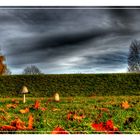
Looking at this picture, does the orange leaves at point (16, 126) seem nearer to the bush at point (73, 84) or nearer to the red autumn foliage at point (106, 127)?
the red autumn foliage at point (106, 127)

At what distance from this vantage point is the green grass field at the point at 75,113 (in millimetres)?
3741

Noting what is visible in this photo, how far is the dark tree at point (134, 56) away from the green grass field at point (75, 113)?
0.52 metres

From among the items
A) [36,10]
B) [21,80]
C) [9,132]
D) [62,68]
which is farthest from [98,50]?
[9,132]

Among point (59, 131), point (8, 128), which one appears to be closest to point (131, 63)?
point (59, 131)

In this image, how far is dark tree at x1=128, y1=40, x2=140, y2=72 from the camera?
4660mm

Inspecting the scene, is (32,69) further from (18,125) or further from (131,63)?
(131,63)

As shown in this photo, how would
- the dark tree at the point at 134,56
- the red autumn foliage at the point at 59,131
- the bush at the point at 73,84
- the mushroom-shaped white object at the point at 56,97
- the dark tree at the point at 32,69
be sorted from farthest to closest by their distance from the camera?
1. the mushroom-shaped white object at the point at 56,97
2. the bush at the point at 73,84
3. the dark tree at the point at 32,69
4. the dark tree at the point at 134,56
5. the red autumn foliage at the point at 59,131

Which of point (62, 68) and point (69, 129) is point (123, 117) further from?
point (62, 68)

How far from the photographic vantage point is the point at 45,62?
4762 millimetres

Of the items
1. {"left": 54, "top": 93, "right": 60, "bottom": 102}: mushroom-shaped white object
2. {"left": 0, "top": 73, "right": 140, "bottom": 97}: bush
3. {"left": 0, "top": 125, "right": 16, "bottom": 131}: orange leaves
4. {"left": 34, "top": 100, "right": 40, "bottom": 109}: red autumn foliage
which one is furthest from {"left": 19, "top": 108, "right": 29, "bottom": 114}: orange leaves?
{"left": 0, "top": 125, "right": 16, "bottom": 131}: orange leaves

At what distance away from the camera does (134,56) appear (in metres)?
4.70

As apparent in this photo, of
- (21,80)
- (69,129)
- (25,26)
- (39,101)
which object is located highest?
(25,26)

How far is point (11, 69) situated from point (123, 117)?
5.85 ft

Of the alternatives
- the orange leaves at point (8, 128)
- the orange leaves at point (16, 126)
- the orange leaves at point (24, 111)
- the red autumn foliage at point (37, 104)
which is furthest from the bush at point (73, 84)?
the orange leaves at point (8, 128)
